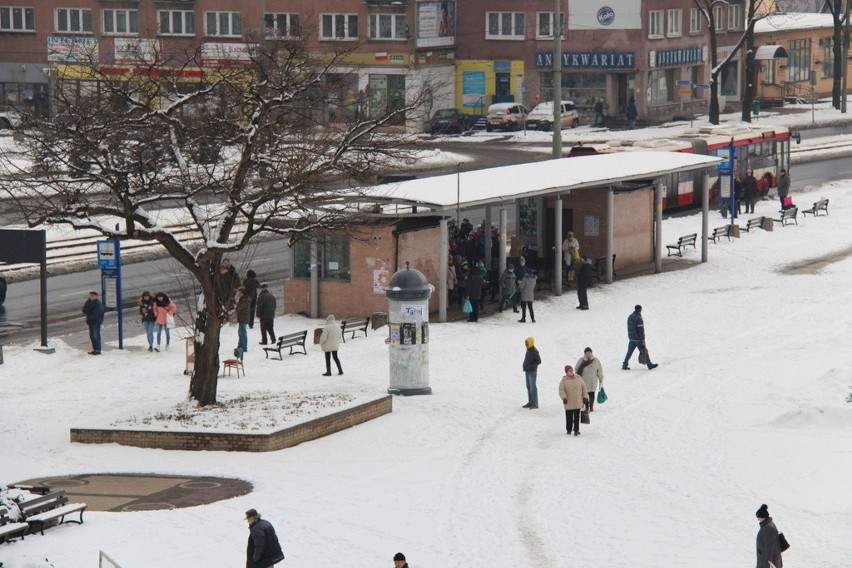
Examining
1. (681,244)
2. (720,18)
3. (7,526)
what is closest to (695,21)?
(720,18)

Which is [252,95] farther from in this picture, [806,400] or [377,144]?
[806,400]

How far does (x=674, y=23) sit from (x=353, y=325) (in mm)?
50992

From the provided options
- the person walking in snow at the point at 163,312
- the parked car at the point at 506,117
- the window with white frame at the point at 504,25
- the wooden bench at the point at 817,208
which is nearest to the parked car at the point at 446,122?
the parked car at the point at 506,117

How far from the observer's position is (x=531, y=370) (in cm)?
2702

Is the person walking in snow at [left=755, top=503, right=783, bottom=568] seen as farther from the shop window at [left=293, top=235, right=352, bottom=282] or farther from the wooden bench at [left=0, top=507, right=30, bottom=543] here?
the shop window at [left=293, top=235, right=352, bottom=282]

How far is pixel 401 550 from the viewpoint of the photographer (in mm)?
19391

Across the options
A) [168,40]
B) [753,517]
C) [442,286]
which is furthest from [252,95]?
[168,40]

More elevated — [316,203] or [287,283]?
[316,203]

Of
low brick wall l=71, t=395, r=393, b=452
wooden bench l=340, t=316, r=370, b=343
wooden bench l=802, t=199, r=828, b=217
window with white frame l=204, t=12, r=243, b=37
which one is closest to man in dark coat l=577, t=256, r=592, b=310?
wooden bench l=340, t=316, r=370, b=343

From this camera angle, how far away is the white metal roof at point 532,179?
35.3 metres

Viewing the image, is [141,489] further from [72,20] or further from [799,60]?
[799,60]

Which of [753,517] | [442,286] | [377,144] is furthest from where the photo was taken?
[442,286]

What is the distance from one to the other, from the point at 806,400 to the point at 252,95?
423 inches

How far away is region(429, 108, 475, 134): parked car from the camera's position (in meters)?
76.2
